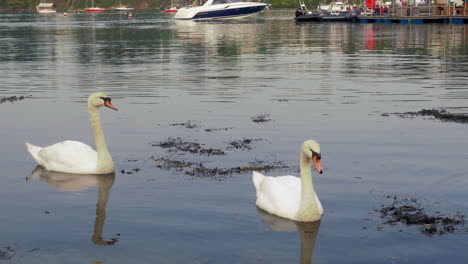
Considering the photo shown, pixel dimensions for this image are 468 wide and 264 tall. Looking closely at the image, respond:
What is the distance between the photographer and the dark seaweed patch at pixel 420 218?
41.3 feet

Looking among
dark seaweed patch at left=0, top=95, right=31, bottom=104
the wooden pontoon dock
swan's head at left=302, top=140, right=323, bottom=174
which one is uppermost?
the wooden pontoon dock

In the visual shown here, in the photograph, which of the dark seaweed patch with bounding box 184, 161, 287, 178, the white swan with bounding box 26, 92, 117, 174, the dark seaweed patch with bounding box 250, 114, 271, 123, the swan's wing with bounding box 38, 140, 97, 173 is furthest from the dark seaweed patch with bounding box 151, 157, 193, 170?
the dark seaweed patch with bounding box 250, 114, 271, 123

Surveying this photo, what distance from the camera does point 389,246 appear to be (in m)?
11.8

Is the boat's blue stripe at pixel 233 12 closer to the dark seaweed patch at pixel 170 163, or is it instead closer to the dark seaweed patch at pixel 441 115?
the dark seaweed patch at pixel 441 115

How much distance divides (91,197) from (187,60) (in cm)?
3778

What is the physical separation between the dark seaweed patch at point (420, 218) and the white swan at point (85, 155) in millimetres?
6212

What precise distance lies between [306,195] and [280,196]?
77 cm

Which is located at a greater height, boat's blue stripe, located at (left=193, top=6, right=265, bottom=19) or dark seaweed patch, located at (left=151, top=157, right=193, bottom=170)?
boat's blue stripe, located at (left=193, top=6, right=265, bottom=19)

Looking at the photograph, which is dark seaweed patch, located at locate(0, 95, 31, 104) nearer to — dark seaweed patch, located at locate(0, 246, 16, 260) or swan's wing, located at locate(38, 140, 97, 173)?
swan's wing, located at locate(38, 140, 97, 173)

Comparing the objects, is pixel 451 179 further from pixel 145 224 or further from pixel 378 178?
pixel 145 224

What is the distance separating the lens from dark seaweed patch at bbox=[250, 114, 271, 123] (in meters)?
23.8

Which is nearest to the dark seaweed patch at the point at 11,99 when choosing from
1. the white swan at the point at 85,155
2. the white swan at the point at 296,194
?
the white swan at the point at 85,155

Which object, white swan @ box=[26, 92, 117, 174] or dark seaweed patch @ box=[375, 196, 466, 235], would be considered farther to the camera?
white swan @ box=[26, 92, 117, 174]

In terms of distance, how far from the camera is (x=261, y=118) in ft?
79.6
